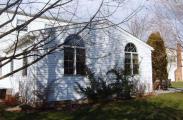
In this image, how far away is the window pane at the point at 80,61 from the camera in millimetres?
18723

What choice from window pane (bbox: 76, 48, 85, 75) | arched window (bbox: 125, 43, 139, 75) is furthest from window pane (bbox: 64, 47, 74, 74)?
arched window (bbox: 125, 43, 139, 75)

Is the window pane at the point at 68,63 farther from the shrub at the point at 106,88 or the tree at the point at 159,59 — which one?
the tree at the point at 159,59

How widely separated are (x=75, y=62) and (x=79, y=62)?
0.45 m

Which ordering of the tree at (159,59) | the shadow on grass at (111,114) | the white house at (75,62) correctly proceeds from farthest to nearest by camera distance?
the tree at (159,59), the white house at (75,62), the shadow on grass at (111,114)

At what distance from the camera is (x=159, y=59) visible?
28750 mm

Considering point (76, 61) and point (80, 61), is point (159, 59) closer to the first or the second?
point (80, 61)

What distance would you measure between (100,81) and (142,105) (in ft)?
11.4

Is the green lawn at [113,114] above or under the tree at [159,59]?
under

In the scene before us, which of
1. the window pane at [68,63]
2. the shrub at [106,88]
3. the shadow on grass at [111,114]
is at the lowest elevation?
the shadow on grass at [111,114]

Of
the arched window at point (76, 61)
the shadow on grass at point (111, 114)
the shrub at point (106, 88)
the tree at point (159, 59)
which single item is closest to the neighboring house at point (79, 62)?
the arched window at point (76, 61)

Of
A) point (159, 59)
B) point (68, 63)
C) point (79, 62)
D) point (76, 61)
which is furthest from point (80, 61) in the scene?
point (159, 59)

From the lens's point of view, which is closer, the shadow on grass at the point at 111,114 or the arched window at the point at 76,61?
the shadow on grass at the point at 111,114

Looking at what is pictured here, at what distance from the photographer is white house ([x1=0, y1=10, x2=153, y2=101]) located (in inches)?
671

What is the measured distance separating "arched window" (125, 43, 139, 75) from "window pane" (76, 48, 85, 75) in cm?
368
